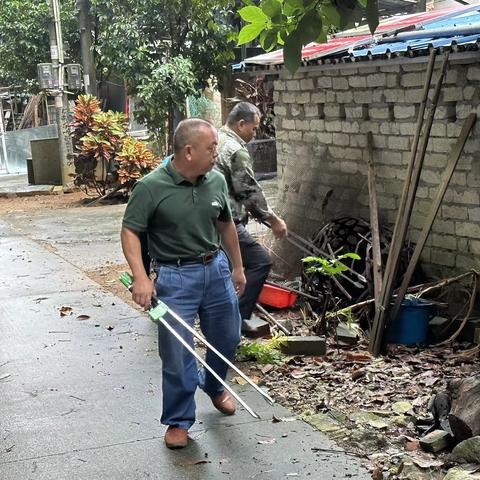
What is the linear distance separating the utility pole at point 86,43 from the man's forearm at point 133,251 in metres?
15.6

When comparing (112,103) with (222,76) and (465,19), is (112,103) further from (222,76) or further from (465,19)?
(465,19)

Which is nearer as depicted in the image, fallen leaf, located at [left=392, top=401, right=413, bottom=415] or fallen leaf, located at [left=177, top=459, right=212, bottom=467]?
fallen leaf, located at [left=177, top=459, right=212, bottom=467]

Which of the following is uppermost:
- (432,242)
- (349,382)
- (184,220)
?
(184,220)

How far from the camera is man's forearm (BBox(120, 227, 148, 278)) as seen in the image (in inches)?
189

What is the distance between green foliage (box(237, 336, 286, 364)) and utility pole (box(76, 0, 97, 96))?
46.6 feet

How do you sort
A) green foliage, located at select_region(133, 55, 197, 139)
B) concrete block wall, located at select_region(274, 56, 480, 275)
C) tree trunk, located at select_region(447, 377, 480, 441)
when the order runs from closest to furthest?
tree trunk, located at select_region(447, 377, 480, 441), concrete block wall, located at select_region(274, 56, 480, 275), green foliage, located at select_region(133, 55, 197, 139)

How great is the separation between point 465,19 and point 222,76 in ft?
36.9

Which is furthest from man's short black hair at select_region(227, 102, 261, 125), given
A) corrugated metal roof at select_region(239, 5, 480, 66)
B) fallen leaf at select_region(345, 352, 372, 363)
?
fallen leaf at select_region(345, 352, 372, 363)

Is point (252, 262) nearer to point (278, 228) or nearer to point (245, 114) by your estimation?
point (278, 228)

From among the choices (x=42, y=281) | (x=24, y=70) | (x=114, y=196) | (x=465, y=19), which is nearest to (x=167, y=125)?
(x=114, y=196)

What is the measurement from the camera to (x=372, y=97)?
8906 mm

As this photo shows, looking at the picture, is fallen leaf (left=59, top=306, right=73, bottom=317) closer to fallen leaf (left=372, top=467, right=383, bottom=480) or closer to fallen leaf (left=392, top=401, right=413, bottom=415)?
fallen leaf (left=392, top=401, right=413, bottom=415)

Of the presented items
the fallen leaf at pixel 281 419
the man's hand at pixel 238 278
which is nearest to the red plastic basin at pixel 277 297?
the man's hand at pixel 238 278

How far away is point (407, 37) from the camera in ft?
26.9
